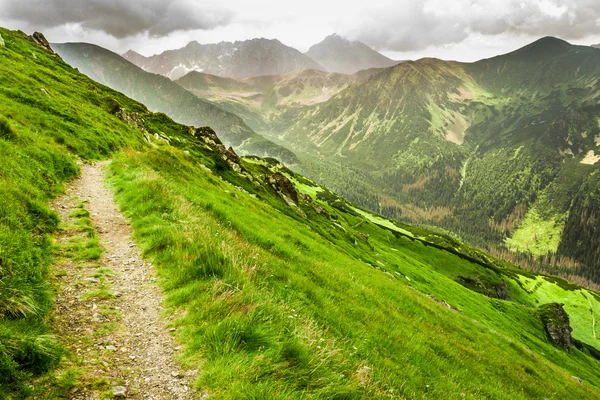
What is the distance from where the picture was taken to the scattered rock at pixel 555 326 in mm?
80881

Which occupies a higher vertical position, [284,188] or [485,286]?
[284,188]

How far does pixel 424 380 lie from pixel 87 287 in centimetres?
1196

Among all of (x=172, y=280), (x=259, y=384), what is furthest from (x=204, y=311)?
(x=259, y=384)

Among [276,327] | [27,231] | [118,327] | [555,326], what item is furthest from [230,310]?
[555,326]

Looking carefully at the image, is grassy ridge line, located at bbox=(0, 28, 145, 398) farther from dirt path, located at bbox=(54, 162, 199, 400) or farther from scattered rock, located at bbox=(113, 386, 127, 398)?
scattered rock, located at bbox=(113, 386, 127, 398)

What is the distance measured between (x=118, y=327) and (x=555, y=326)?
112 m

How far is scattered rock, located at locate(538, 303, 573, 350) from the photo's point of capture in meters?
80.9

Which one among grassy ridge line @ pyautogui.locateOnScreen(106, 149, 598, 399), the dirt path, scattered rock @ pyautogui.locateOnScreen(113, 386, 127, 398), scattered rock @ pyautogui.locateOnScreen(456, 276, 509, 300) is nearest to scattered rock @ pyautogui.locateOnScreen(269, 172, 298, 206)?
grassy ridge line @ pyautogui.locateOnScreen(106, 149, 598, 399)

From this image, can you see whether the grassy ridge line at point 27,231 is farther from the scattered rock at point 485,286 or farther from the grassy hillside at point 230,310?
the scattered rock at point 485,286

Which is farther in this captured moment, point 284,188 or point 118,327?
point 284,188

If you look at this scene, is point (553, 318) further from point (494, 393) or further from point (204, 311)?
point (204, 311)

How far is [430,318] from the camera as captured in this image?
76.0 ft

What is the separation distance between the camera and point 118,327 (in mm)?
7125

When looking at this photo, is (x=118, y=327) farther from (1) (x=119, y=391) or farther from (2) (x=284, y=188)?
(2) (x=284, y=188)
